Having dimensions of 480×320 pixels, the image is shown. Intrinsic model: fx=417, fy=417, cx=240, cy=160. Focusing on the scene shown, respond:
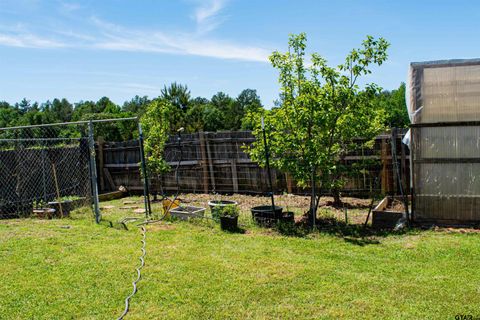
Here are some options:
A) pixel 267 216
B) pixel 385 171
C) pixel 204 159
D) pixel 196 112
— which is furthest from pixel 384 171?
pixel 196 112

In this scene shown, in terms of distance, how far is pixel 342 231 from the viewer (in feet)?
23.3

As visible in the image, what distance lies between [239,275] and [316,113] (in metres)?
3.45

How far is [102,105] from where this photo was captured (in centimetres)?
6662

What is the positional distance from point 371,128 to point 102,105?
209 ft

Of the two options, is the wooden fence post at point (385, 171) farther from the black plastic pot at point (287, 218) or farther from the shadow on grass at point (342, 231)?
the black plastic pot at point (287, 218)

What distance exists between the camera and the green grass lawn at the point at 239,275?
12.7 ft

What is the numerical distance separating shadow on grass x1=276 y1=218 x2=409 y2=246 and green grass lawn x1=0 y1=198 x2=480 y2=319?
0.30ft

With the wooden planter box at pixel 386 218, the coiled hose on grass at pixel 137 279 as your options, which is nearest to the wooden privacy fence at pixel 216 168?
the wooden planter box at pixel 386 218

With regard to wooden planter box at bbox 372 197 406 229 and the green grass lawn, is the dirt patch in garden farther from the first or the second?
the green grass lawn

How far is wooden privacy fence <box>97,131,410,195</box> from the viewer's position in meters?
10.7

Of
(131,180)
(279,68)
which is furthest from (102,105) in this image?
(279,68)

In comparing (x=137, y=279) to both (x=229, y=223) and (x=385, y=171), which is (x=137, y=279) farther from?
(x=385, y=171)

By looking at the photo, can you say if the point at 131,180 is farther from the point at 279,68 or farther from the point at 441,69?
the point at 441,69

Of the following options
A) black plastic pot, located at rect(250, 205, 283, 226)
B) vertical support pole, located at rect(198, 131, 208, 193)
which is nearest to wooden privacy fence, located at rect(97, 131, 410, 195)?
vertical support pole, located at rect(198, 131, 208, 193)
